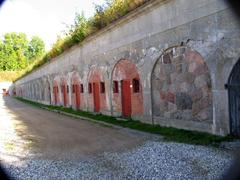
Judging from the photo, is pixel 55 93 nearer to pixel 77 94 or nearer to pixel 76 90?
pixel 76 90

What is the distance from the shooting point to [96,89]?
15.8m

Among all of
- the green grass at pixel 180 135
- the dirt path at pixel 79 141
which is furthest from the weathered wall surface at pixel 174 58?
the dirt path at pixel 79 141

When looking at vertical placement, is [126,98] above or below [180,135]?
above

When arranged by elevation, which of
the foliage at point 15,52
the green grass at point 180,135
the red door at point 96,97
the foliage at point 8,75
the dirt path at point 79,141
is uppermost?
the foliage at point 15,52

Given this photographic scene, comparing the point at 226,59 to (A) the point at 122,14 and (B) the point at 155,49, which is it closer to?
(B) the point at 155,49

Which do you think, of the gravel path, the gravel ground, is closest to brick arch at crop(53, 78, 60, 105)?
the gravel path

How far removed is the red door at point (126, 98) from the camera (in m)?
12.1

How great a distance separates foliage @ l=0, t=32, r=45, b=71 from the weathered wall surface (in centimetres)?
5460

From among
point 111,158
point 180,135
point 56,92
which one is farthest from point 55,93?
point 111,158

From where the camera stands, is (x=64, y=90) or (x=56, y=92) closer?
(x=64, y=90)

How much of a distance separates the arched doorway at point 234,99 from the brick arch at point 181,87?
67 cm

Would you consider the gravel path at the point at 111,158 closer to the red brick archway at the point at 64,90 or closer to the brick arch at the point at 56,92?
the red brick archway at the point at 64,90

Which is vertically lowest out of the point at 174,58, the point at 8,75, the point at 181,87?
the point at 181,87

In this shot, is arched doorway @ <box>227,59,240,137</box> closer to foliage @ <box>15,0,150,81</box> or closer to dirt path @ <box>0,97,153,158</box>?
dirt path @ <box>0,97,153,158</box>
